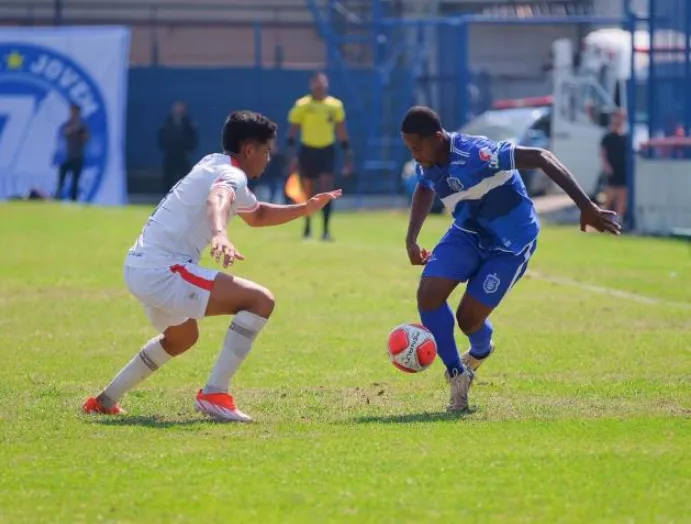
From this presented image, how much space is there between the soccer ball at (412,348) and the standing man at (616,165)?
16.9 metres

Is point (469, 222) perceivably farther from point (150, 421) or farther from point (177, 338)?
point (150, 421)

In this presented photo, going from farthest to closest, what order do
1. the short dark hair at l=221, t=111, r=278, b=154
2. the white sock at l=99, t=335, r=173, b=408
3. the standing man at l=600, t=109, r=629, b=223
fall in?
1. the standing man at l=600, t=109, r=629, b=223
2. the white sock at l=99, t=335, r=173, b=408
3. the short dark hair at l=221, t=111, r=278, b=154

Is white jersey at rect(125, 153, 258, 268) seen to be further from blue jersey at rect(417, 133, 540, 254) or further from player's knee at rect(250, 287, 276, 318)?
blue jersey at rect(417, 133, 540, 254)

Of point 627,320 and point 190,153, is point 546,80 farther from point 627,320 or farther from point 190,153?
point 627,320

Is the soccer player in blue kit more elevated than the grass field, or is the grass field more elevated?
the soccer player in blue kit

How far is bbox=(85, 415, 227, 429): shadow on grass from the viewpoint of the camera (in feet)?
26.2

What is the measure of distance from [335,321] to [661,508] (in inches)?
281

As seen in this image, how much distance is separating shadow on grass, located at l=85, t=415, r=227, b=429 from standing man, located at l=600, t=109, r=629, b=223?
1765 cm

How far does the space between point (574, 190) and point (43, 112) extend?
2573cm

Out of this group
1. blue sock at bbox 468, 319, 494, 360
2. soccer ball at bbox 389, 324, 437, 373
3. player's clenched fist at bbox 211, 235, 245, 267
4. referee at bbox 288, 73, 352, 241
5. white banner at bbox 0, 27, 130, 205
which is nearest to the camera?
player's clenched fist at bbox 211, 235, 245, 267

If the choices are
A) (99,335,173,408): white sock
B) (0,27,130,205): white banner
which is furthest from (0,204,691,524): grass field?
(0,27,130,205): white banner

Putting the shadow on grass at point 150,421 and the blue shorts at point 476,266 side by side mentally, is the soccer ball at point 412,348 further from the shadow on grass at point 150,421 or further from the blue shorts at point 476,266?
the shadow on grass at point 150,421

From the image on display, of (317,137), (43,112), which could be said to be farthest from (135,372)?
(43,112)

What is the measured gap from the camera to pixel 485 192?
873cm
